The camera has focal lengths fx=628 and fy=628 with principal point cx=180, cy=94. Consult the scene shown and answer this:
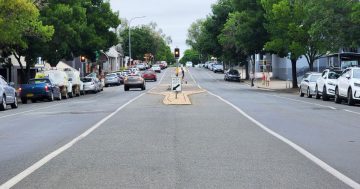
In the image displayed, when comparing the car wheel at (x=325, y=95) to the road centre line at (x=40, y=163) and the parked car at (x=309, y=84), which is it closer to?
the parked car at (x=309, y=84)

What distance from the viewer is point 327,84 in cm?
3297

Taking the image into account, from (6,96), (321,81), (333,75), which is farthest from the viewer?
(321,81)

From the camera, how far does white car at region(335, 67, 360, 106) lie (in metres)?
27.8

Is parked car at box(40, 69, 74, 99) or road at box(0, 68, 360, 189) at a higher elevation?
parked car at box(40, 69, 74, 99)

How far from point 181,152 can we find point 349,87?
1855 cm

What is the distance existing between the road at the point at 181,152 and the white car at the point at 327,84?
42.5 ft

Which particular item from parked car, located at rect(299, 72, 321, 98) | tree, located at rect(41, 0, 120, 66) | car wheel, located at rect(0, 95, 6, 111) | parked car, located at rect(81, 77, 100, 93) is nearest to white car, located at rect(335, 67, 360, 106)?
parked car, located at rect(299, 72, 321, 98)

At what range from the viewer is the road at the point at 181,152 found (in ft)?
28.7

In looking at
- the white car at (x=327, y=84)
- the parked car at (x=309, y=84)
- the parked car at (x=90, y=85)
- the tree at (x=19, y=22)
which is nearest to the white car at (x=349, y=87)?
the white car at (x=327, y=84)

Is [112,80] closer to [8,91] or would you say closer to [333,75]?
[333,75]

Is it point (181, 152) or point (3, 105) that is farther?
point (3, 105)

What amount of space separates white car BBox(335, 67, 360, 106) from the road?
28.4 ft

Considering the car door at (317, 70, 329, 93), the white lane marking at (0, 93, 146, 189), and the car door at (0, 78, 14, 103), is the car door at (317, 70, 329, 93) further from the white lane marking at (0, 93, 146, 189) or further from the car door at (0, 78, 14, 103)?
the white lane marking at (0, 93, 146, 189)

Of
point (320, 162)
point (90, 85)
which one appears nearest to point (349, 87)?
point (320, 162)
